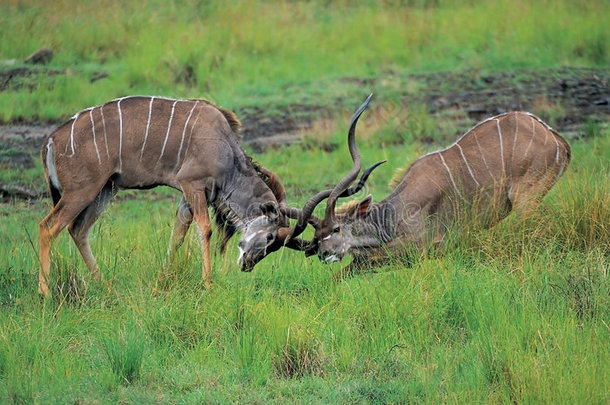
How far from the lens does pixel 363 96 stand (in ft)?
34.7

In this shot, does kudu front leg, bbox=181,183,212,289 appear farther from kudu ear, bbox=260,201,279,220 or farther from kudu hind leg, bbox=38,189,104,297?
kudu hind leg, bbox=38,189,104,297

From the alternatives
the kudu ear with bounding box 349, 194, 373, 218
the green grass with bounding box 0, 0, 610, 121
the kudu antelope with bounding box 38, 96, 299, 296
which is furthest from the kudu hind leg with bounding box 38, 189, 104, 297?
the green grass with bounding box 0, 0, 610, 121

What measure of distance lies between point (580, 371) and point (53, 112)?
661 cm

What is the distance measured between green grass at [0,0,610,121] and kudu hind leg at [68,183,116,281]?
11.2 ft

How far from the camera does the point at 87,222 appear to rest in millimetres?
6672

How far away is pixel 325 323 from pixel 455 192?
1.70 meters

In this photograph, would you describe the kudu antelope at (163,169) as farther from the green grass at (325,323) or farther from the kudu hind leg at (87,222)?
the green grass at (325,323)

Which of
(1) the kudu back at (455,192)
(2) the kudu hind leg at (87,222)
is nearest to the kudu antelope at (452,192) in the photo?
(1) the kudu back at (455,192)

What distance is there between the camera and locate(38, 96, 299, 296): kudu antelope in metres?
6.47

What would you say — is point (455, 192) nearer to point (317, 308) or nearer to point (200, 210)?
point (317, 308)

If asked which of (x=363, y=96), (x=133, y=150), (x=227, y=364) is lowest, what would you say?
(x=363, y=96)

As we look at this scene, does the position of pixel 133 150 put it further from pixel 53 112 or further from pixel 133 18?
pixel 133 18

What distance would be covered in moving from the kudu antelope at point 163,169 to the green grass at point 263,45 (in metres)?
3.47

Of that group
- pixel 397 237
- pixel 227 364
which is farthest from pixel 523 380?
pixel 397 237
